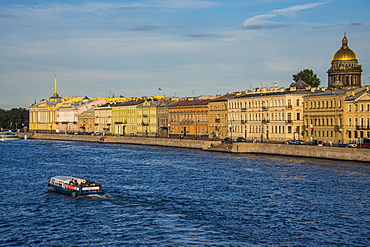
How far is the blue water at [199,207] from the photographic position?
28219mm

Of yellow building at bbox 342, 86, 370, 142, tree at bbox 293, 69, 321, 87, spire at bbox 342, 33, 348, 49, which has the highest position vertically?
spire at bbox 342, 33, 348, 49

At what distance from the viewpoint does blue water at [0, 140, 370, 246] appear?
2822 cm

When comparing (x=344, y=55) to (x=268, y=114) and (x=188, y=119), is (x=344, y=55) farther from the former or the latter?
(x=188, y=119)

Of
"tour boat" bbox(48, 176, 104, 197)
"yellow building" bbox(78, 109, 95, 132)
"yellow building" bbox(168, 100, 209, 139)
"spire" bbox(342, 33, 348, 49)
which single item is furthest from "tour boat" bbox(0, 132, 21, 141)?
"tour boat" bbox(48, 176, 104, 197)

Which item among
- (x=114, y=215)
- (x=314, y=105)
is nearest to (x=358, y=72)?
(x=314, y=105)

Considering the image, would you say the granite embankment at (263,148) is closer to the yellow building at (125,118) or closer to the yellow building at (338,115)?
the yellow building at (338,115)

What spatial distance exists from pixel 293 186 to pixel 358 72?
174 feet

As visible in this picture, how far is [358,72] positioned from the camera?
9100 centimetres

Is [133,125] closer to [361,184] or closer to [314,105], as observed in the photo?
[314,105]

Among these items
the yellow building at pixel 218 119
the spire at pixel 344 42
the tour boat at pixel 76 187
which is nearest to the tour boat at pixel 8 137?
the yellow building at pixel 218 119

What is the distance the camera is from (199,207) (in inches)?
1364

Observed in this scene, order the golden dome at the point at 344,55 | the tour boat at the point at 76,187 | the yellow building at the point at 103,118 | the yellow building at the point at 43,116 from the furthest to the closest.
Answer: the yellow building at the point at 43,116
the yellow building at the point at 103,118
the golden dome at the point at 344,55
the tour boat at the point at 76,187

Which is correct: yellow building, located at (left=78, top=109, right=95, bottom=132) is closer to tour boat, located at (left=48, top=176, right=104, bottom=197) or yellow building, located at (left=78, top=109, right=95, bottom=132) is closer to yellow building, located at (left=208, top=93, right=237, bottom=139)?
yellow building, located at (left=208, top=93, right=237, bottom=139)

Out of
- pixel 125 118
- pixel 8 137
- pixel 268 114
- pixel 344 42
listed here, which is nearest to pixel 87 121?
pixel 8 137
